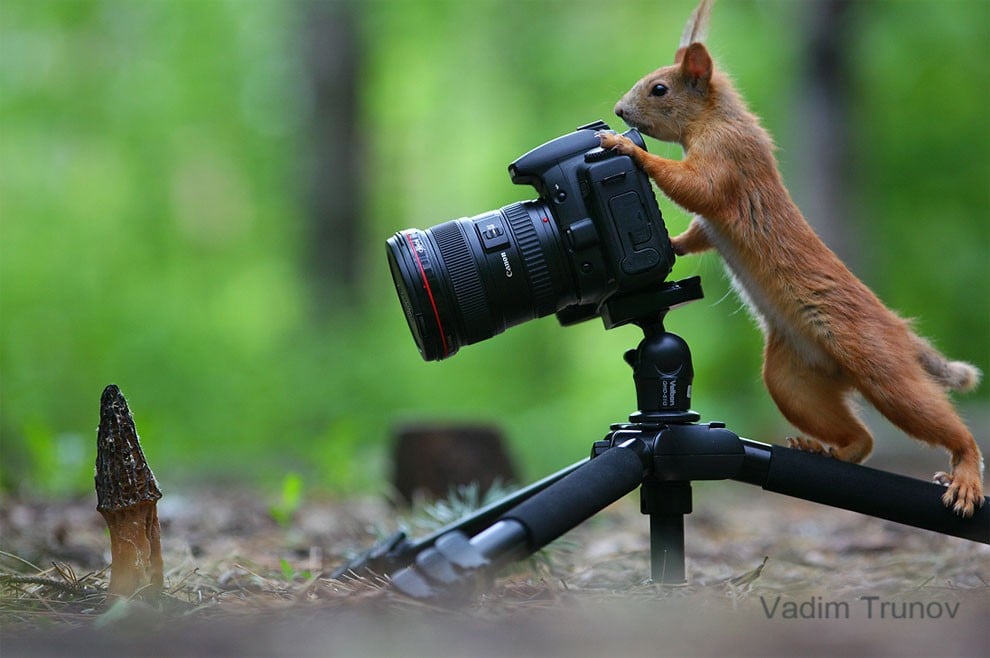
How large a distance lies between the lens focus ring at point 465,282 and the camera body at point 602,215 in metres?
0.23

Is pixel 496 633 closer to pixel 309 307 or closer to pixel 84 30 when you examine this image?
pixel 309 307

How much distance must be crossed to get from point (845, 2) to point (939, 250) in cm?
233

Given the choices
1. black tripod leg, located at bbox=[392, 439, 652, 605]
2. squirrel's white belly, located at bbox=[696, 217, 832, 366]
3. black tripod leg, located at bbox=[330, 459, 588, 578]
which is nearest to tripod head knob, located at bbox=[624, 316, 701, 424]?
black tripod leg, located at bbox=[392, 439, 652, 605]

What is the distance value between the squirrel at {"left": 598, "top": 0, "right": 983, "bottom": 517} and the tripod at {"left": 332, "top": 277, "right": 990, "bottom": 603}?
0.36 ft

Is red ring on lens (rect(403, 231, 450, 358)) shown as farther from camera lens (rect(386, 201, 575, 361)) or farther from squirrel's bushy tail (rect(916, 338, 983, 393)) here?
squirrel's bushy tail (rect(916, 338, 983, 393))

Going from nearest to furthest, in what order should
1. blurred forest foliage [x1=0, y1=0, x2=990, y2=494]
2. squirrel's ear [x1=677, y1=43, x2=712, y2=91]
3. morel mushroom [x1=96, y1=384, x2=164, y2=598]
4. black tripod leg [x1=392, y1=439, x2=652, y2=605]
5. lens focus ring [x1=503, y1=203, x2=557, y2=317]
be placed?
black tripod leg [x1=392, y1=439, x2=652, y2=605] → morel mushroom [x1=96, y1=384, x2=164, y2=598] → lens focus ring [x1=503, y1=203, x2=557, y2=317] → squirrel's ear [x1=677, y1=43, x2=712, y2=91] → blurred forest foliage [x1=0, y1=0, x2=990, y2=494]

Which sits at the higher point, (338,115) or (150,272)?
(338,115)

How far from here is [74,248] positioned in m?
10.2

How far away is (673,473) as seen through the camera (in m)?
2.23

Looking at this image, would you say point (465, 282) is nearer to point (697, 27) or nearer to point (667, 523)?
point (667, 523)

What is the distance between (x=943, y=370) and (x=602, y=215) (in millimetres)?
975

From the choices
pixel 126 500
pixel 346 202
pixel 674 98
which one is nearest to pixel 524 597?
pixel 126 500

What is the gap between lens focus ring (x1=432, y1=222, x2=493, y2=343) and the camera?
7.57 ft

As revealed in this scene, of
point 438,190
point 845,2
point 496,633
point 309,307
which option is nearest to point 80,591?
point 496,633
